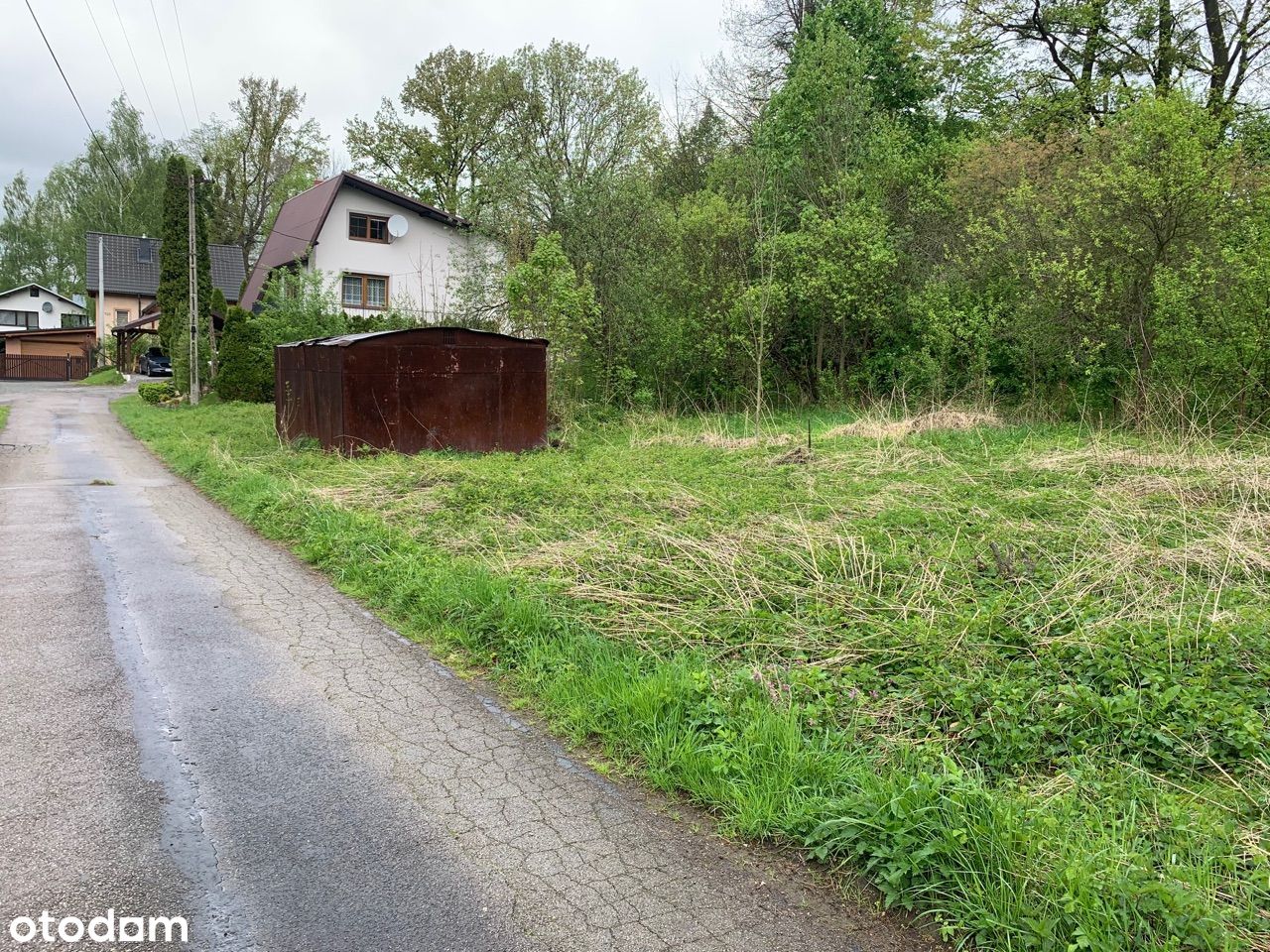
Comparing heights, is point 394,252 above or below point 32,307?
below

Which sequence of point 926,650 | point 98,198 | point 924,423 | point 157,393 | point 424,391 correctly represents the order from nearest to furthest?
1. point 926,650
2. point 424,391
3. point 924,423
4. point 157,393
5. point 98,198

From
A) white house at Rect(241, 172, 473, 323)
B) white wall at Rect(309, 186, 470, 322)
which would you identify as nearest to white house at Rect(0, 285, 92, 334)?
white house at Rect(241, 172, 473, 323)

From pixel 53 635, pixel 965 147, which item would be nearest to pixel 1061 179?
pixel 965 147

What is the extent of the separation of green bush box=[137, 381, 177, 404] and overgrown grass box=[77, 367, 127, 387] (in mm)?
14193

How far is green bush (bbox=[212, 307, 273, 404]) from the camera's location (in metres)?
26.8

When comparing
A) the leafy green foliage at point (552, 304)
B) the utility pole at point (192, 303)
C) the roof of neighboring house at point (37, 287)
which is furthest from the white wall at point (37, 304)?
the leafy green foliage at point (552, 304)

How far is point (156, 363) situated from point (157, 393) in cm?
1599

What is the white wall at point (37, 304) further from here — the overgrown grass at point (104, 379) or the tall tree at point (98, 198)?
the overgrown grass at point (104, 379)

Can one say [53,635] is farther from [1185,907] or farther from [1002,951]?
[1185,907]

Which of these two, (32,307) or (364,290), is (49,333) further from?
(364,290)

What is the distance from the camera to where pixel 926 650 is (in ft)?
15.0

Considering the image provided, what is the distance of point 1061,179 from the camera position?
49.1 feet

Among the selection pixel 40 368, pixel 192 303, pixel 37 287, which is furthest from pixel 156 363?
pixel 37 287

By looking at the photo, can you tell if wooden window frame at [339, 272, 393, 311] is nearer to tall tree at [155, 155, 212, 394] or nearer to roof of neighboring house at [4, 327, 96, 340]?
tall tree at [155, 155, 212, 394]
